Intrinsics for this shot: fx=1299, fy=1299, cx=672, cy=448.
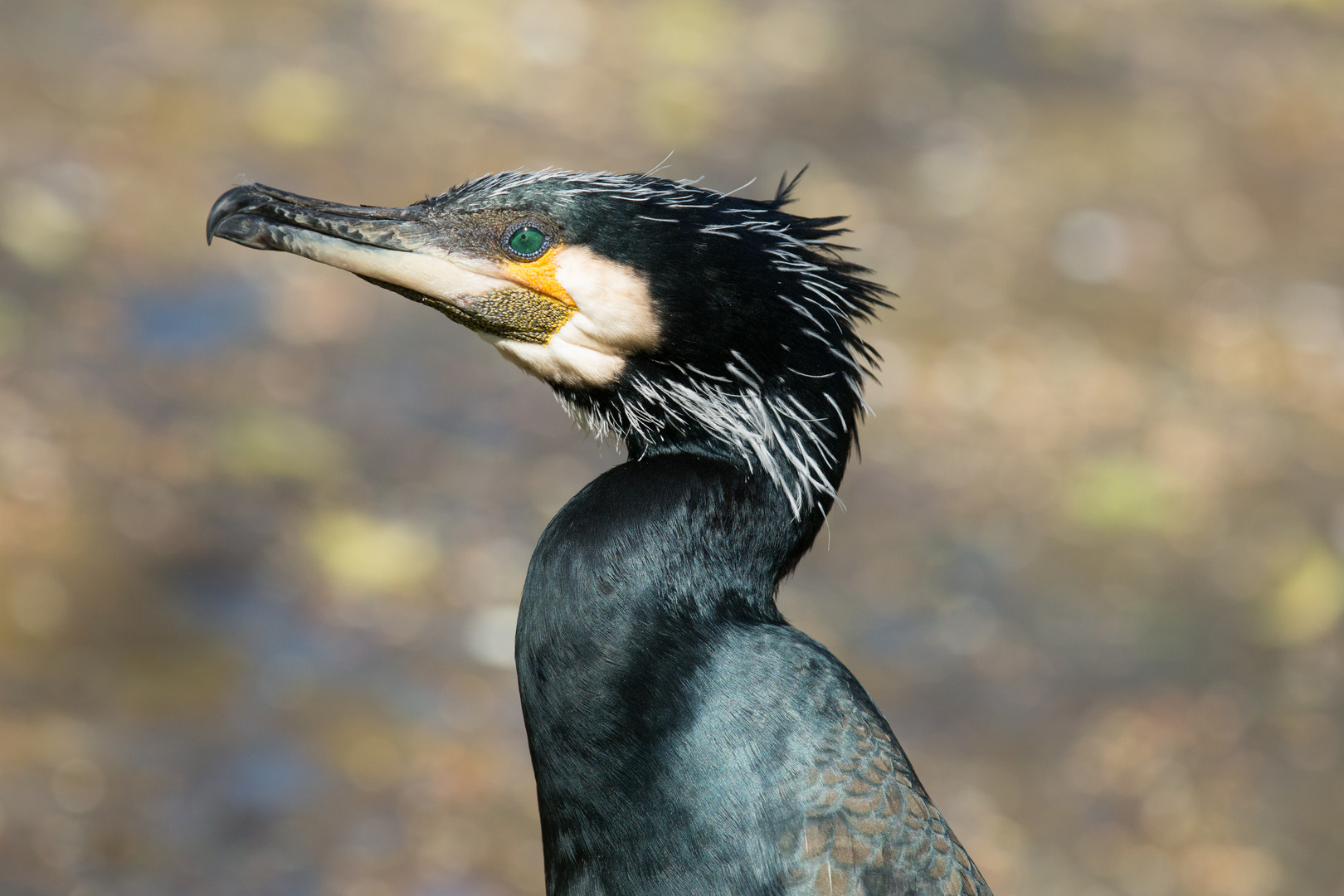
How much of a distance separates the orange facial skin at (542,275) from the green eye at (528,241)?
0.02 metres

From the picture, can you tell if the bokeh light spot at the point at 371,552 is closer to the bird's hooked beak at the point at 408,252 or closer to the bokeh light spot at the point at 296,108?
the bokeh light spot at the point at 296,108

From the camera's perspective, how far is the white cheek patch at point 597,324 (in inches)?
105

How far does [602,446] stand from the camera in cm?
362

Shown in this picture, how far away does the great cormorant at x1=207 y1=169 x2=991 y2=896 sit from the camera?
8.71 ft

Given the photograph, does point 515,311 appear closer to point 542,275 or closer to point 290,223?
point 542,275

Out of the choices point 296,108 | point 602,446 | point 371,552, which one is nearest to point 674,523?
point 602,446

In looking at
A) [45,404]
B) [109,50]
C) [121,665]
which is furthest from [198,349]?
[109,50]

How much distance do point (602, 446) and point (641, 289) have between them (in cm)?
103

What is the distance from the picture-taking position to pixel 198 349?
6.49 m

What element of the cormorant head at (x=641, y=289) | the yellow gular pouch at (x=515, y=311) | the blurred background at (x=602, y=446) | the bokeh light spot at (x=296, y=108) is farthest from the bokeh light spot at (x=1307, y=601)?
the bokeh light spot at (x=296, y=108)

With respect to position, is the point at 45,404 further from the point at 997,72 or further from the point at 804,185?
the point at 997,72

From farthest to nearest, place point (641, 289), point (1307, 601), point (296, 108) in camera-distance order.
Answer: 1. point (296, 108)
2. point (1307, 601)
3. point (641, 289)

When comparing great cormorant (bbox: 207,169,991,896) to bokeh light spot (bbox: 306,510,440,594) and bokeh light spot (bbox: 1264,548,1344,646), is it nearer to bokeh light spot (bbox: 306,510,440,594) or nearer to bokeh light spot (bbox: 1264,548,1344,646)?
bokeh light spot (bbox: 306,510,440,594)

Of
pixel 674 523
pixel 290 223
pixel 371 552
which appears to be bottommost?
pixel 674 523
